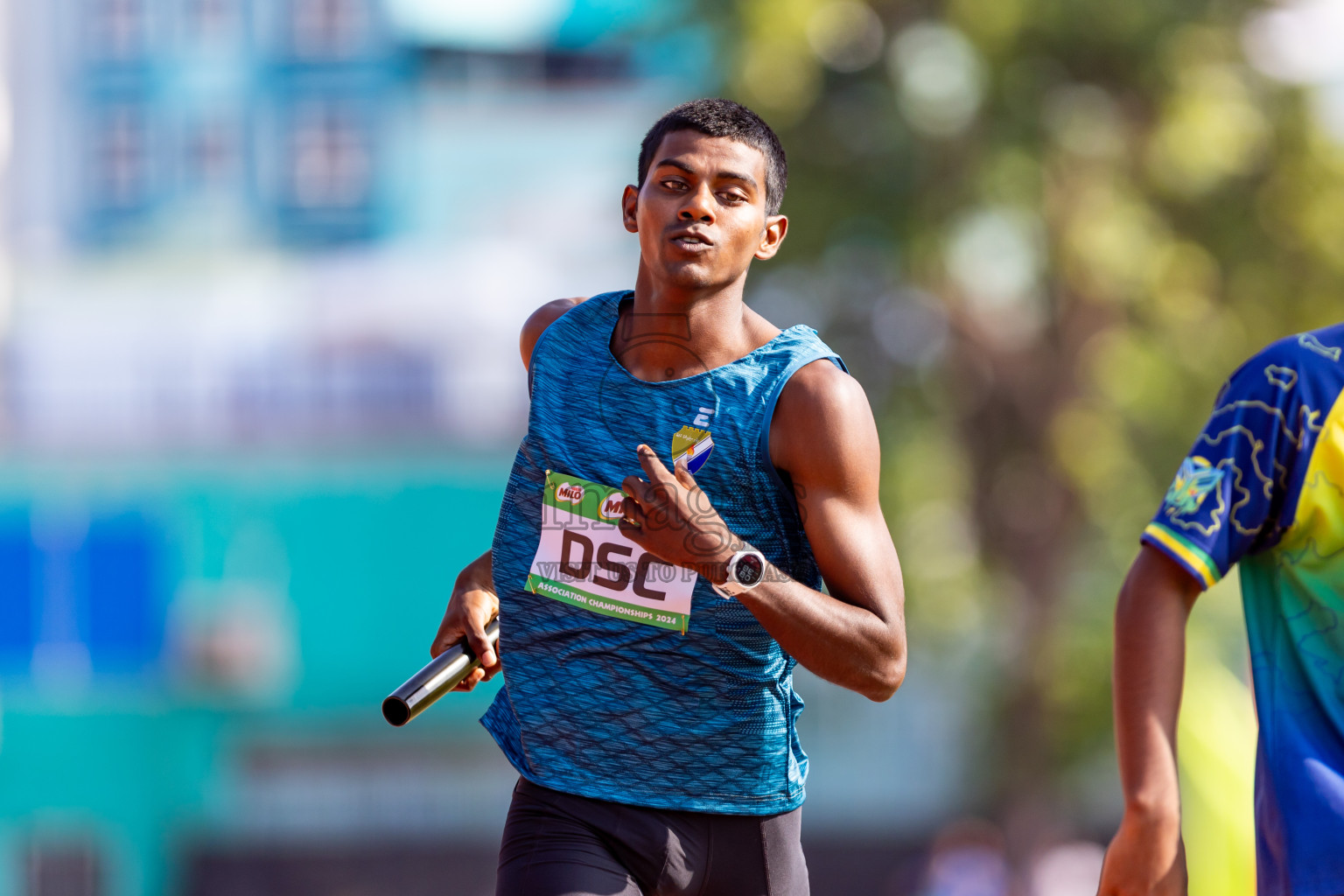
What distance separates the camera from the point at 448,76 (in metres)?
21.2

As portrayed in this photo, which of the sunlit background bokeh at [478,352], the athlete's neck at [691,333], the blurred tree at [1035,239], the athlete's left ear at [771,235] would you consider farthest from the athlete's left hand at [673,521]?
the blurred tree at [1035,239]

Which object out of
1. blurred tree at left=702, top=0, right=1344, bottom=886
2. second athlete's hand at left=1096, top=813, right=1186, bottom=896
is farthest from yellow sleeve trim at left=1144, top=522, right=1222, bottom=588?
blurred tree at left=702, top=0, right=1344, bottom=886

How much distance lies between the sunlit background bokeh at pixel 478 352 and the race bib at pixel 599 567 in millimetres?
9648

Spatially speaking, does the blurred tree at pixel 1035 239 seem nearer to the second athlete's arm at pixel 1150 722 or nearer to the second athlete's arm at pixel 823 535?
the second athlete's arm at pixel 823 535

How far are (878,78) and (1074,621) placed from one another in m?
6.94

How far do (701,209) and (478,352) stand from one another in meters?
17.9

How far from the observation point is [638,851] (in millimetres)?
2814

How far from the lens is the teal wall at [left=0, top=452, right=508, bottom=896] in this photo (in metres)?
18.1

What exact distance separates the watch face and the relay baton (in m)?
0.60

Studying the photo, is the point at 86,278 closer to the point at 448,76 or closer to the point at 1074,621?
the point at 448,76

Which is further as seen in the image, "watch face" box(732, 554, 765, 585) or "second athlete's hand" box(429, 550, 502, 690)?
"second athlete's hand" box(429, 550, 502, 690)

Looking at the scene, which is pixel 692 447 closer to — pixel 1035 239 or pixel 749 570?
pixel 749 570

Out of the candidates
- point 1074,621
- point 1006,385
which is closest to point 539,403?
point 1006,385

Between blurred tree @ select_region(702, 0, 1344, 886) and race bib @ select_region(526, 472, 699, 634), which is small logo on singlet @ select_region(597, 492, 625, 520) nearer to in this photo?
race bib @ select_region(526, 472, 699, 634)
